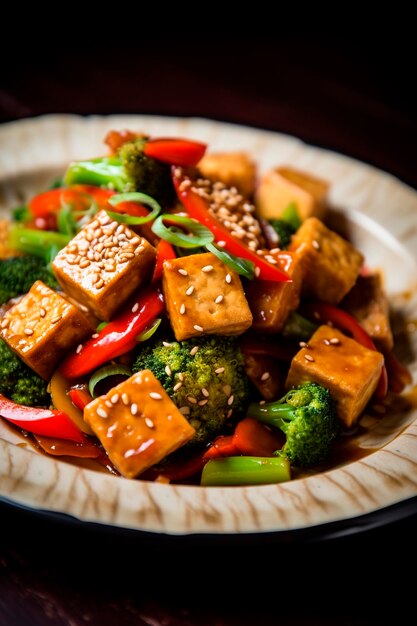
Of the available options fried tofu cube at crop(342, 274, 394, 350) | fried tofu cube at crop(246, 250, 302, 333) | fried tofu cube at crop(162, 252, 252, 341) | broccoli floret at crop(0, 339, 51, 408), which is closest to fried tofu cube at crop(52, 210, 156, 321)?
fried tofu cube at crop(162, 252, 252, 341)

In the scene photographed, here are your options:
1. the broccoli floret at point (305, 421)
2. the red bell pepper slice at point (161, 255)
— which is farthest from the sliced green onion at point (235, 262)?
the broccoli floret at point (305, 421)

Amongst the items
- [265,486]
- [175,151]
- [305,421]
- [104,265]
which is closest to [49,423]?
[104,265]

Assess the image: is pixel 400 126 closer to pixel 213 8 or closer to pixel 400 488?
pixel 213 8

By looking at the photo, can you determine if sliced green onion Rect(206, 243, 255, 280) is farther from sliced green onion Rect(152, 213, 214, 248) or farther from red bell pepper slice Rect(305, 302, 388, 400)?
red bell pepper slice Rect(305, 302, 388, 400)

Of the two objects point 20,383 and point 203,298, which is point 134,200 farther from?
point 20,383

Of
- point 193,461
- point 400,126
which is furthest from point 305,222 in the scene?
point 400,126
